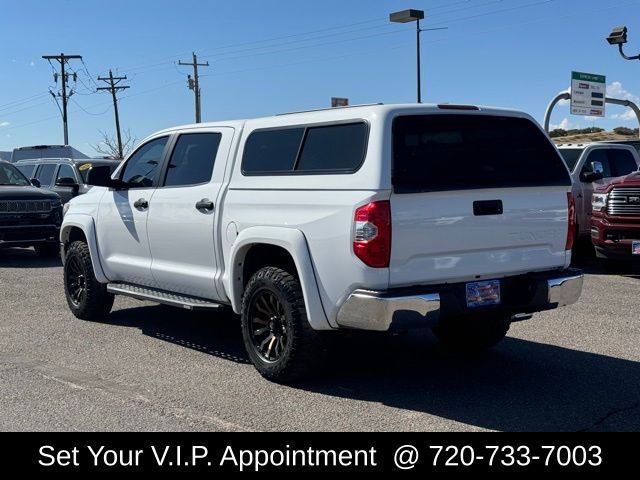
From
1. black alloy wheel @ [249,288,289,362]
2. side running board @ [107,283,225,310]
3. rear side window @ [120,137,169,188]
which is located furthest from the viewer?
rear side window @ [120,137,169,188]

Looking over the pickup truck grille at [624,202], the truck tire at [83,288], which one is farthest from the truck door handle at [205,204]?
the pickup truck grille at [624,202]

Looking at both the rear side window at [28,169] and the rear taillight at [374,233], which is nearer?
the rear taillight at [374,233]

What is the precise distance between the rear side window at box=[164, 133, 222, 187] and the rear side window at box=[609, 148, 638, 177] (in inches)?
356

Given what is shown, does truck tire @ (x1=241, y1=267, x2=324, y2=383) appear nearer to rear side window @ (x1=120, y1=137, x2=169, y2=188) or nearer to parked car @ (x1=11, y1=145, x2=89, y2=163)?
rear side window @ (x1=120, y1=137, x2=169, y2=188)

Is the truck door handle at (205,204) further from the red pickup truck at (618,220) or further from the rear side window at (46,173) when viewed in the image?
the rear side window at (46,173)

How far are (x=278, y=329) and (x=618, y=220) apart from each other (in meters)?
6.86

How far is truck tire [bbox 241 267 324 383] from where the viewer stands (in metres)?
5.55

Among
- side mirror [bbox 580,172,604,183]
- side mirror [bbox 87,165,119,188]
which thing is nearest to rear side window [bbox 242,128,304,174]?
side mirror [bbox 87,165,119,188]

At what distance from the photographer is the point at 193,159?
683cm

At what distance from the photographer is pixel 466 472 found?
4168 mm

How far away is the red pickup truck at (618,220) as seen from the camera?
35.8 ft

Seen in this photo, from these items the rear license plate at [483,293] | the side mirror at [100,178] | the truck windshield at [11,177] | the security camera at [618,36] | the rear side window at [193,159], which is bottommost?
the truck windshield at [11,177]

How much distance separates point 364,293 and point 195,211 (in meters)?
2.04

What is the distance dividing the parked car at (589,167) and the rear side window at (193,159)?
7.64 meters
